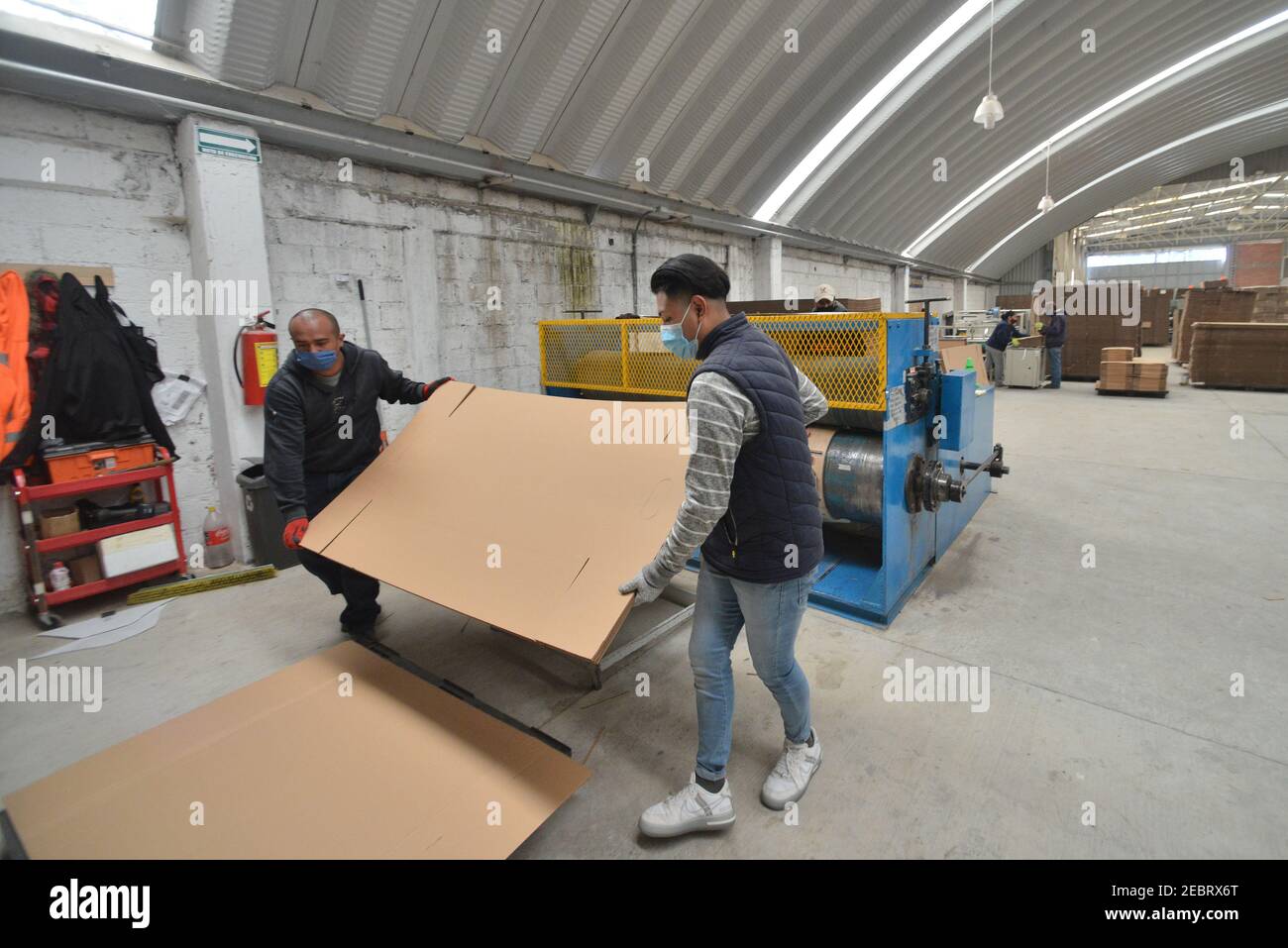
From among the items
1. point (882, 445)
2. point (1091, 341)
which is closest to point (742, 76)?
point (882, 445)

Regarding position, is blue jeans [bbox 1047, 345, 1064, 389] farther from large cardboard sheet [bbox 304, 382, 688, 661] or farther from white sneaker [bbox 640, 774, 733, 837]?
white sneaker [bbox 640, 774, 733, 837]

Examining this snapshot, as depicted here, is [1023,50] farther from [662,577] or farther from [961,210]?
[662,577]

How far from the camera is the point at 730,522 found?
5.15ft

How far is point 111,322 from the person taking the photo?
3336 millimetres

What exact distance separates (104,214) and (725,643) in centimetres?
423

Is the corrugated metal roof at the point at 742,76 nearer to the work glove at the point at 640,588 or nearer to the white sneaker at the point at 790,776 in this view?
the work glove at the point at 640,588

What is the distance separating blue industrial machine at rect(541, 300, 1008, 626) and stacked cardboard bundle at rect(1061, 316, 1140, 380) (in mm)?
9865

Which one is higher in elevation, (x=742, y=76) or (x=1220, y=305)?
(x=742, y=76)

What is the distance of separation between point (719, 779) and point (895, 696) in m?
1.00

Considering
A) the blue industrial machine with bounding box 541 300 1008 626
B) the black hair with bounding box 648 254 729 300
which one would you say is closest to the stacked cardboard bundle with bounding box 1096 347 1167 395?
the blue industrial machine with bounding box 541 300 1008 626

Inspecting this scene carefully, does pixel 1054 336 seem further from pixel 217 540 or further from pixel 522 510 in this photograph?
pixel 217 540

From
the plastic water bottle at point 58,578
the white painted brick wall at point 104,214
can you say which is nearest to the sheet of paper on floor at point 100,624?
the plastic water bottle at point 58,578

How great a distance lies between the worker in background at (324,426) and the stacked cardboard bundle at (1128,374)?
1067 centimetres
